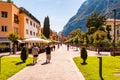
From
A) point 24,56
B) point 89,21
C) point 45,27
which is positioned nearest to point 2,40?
point 24,56

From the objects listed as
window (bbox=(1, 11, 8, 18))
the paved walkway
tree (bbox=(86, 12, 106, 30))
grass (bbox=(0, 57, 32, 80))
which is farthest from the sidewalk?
tree (bbox=(86, 12, 106, 30))

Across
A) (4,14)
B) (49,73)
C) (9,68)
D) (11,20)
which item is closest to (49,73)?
(49,73)

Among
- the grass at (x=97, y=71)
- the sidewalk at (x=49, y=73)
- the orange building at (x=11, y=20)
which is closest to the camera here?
the grass at (x=97, y=71)

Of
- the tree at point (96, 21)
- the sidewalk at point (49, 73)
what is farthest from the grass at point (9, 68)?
the tree at point (96, 21)

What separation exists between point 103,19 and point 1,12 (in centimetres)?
6062

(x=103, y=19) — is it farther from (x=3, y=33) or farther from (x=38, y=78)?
(x=38, y=78)

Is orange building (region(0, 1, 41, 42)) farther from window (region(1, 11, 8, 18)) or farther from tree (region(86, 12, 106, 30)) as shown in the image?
tree (region(86, 12, 106, 30))

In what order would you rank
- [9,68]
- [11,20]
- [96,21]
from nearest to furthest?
[9,68]
[11,20]
[96,21]

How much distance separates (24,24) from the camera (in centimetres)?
6644

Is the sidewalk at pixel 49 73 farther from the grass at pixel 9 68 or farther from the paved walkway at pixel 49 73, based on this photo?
the grass at pixel 9 68

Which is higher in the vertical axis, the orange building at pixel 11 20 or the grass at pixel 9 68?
the orange building at pixel 11 20

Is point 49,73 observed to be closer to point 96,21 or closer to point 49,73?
point 49,73

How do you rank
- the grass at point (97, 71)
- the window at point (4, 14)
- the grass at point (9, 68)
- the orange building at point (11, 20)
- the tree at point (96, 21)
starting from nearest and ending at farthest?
the grass at point (97, 71) < the grass at point (9, 68) < the orange building at point (11, 20) < the window at point (4, 14) < the tree at point (96, 21)

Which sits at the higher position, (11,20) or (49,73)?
(11,20)
